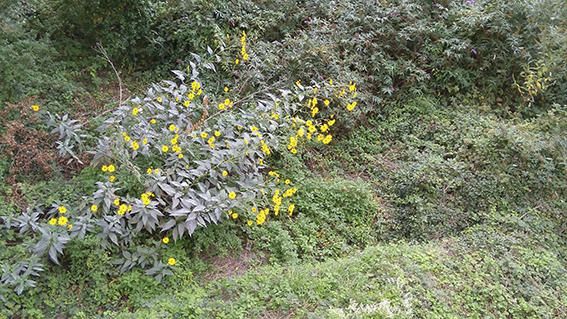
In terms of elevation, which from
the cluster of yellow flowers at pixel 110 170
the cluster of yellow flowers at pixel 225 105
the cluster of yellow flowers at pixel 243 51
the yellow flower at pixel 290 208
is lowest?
the yellow flower at pixel 290 208

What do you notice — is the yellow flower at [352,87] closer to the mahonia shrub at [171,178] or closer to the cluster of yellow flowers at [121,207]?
the mahonia shrub at [171,178]

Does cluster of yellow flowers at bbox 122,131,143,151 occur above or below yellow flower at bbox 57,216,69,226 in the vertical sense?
above

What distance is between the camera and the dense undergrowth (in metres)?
3.07

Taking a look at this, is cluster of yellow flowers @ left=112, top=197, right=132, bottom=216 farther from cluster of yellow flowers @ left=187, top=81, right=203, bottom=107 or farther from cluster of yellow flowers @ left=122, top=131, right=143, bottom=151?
cluster of yellow flowers @ left=187, top=81, right=203, bottom=107

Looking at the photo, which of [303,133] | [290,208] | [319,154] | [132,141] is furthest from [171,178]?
[319,154]

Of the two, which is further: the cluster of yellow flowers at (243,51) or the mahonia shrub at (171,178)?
the cluster of yellow flowers at (243,51)

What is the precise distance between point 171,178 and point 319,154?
172 centimetres

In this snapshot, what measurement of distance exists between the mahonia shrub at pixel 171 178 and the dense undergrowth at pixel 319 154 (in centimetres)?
3

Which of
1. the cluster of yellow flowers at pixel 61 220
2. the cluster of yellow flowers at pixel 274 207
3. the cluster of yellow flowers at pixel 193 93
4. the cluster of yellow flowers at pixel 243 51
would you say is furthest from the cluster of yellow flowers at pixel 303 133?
the cluster of yellow flowers at pixel 61 220

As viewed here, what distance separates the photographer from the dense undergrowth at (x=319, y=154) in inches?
121

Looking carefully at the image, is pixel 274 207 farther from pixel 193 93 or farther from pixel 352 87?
pixel 352 87

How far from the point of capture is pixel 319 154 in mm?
4699

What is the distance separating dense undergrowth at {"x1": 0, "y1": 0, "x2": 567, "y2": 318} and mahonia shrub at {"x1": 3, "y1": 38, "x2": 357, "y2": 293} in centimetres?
3

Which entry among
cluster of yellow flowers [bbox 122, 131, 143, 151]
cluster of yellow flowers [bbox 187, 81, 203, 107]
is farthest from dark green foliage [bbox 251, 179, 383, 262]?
cluster of yellow flowers [bbox 187, 81, 203, 107]
